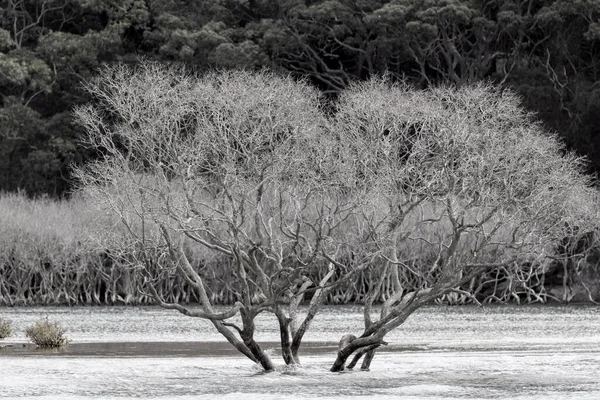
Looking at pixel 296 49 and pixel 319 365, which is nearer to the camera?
pixel 319 365

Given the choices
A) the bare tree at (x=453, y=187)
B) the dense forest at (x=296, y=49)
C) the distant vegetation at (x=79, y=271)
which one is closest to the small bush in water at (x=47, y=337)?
the bare tree at (x=453, y=187)

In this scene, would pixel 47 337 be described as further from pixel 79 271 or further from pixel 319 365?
pixel 79 271

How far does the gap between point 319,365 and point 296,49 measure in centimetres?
5256

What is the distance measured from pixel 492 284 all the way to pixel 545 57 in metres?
15.2

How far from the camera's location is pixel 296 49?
295 feet

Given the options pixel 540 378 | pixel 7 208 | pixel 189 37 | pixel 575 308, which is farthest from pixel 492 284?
pixel 540 378

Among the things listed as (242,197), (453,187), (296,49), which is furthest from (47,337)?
(296,49)

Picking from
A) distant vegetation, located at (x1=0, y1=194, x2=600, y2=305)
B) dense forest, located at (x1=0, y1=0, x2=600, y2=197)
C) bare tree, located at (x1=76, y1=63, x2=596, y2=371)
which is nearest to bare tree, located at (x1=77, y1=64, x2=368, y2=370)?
bare tree, located at (x1=76, y1=63, x2=596, y2=371)

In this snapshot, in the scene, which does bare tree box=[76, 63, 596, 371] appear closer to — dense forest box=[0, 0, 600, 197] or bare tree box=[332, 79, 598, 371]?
bare tree box=[332, 79, 598, 371]

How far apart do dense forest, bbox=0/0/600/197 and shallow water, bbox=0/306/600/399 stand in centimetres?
2315

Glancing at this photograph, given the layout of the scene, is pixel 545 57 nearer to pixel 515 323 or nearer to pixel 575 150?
pixel 575 150

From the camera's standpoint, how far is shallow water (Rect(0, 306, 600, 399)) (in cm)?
3366

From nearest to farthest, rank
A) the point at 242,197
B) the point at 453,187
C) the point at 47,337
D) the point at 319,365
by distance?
1. the point at 242,197
2. the point at 453,187
3. the point at 319,365
4. the point at 47,337

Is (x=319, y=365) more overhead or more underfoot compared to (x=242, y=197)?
more underfoot
